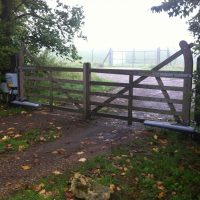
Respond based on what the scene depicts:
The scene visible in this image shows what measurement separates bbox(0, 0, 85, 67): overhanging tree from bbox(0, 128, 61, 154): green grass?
565cm

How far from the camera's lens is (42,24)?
1393 cm

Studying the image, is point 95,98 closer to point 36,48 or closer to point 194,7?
point 36,48

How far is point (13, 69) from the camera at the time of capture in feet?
40.4

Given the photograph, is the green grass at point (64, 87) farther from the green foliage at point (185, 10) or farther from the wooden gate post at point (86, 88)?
the green foliage at point (185, 10)

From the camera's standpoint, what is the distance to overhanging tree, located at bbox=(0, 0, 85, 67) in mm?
13641

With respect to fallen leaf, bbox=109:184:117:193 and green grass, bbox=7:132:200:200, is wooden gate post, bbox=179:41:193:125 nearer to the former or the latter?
green grass, bbox=7:132:200:200

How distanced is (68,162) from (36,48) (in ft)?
27.4

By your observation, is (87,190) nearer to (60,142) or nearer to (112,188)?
(112,188)

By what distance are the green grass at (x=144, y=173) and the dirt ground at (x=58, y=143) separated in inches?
14.5

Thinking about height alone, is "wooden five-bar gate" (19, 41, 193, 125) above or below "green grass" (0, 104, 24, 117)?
above

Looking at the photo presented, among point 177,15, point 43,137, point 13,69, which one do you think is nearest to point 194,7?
point 177,15

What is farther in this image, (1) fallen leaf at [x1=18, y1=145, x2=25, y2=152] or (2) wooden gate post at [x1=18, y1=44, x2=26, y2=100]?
(2) wooden gate post at [x1=18, y1=44, x2=26, y2=100]

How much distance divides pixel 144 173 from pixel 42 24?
9.42 m

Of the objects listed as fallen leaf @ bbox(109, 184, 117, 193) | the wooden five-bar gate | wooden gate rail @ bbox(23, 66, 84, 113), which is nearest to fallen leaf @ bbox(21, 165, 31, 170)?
fallen leaf @ bbox(109, 184, 117, 193)
